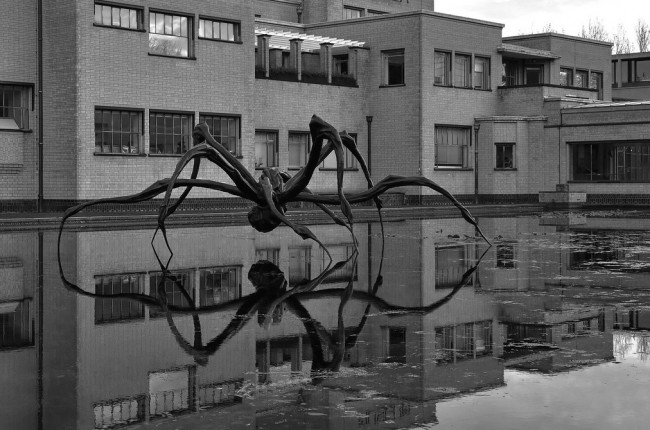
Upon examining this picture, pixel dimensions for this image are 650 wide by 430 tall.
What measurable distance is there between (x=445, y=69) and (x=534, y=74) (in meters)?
10.2

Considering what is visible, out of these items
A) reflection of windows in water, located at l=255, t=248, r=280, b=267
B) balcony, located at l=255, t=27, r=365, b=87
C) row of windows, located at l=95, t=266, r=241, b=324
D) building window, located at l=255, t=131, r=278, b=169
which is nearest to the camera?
row of windows, located at l=95, t=266, r=241, b=324

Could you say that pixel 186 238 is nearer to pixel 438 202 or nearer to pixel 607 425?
pixel 607 425

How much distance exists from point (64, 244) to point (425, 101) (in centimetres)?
2929

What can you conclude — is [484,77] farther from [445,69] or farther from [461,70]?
[445,69]

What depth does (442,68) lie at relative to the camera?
49344 millimetres

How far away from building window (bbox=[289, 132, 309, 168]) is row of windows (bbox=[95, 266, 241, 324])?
96.6ft

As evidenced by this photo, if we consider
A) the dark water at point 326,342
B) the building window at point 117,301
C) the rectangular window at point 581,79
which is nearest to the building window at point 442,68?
the rectangular window at point 581,79

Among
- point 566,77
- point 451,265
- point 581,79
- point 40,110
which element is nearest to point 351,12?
point 566,77

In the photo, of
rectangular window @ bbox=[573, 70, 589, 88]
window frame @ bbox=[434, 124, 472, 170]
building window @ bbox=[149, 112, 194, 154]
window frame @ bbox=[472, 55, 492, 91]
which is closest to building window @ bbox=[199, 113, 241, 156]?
building window @ bbox=[149, 112, 194, 154]

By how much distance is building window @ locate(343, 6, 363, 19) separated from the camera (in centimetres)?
6425

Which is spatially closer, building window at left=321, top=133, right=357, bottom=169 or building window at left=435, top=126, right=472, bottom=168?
building window at left=321, top=133, right=357, bottom=169

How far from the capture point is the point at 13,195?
3544cm

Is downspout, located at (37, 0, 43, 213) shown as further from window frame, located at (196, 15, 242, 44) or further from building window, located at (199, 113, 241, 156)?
building window, located at (199, 113, 241, 156)

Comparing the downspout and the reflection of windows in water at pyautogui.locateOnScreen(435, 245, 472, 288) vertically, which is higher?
the downspout
